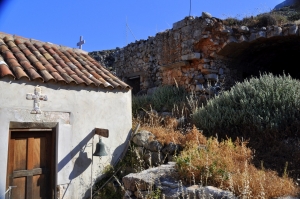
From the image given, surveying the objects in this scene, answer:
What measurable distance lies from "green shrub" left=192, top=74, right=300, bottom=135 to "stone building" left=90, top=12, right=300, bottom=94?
61.4 inches

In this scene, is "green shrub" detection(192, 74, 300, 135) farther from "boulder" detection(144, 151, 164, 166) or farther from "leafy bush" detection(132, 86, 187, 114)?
"leafy bush" detection(132, 86, 187, 114)

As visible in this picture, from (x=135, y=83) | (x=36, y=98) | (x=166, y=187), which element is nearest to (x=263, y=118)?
(x=166, y=187)

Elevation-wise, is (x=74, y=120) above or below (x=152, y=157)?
above

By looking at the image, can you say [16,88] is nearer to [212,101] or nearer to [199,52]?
[212,101]

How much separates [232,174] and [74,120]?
2899 mm

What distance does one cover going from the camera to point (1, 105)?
3924 mm

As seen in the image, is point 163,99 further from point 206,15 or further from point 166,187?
point 166,187

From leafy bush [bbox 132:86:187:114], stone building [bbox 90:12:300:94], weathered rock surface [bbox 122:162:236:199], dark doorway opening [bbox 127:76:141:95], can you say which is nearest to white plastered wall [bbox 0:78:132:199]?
weathered rock surface [bbox 122:162:236:199]

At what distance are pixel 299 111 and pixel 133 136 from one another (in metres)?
3.46

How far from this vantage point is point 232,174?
3.35 meters

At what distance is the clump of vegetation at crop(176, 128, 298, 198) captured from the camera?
2.97 meters

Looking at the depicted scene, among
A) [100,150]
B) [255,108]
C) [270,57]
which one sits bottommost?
[100,150]

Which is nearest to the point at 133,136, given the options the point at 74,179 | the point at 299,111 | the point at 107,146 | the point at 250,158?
the point at 107,146

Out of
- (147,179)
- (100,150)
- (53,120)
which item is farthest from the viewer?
(100,150)
